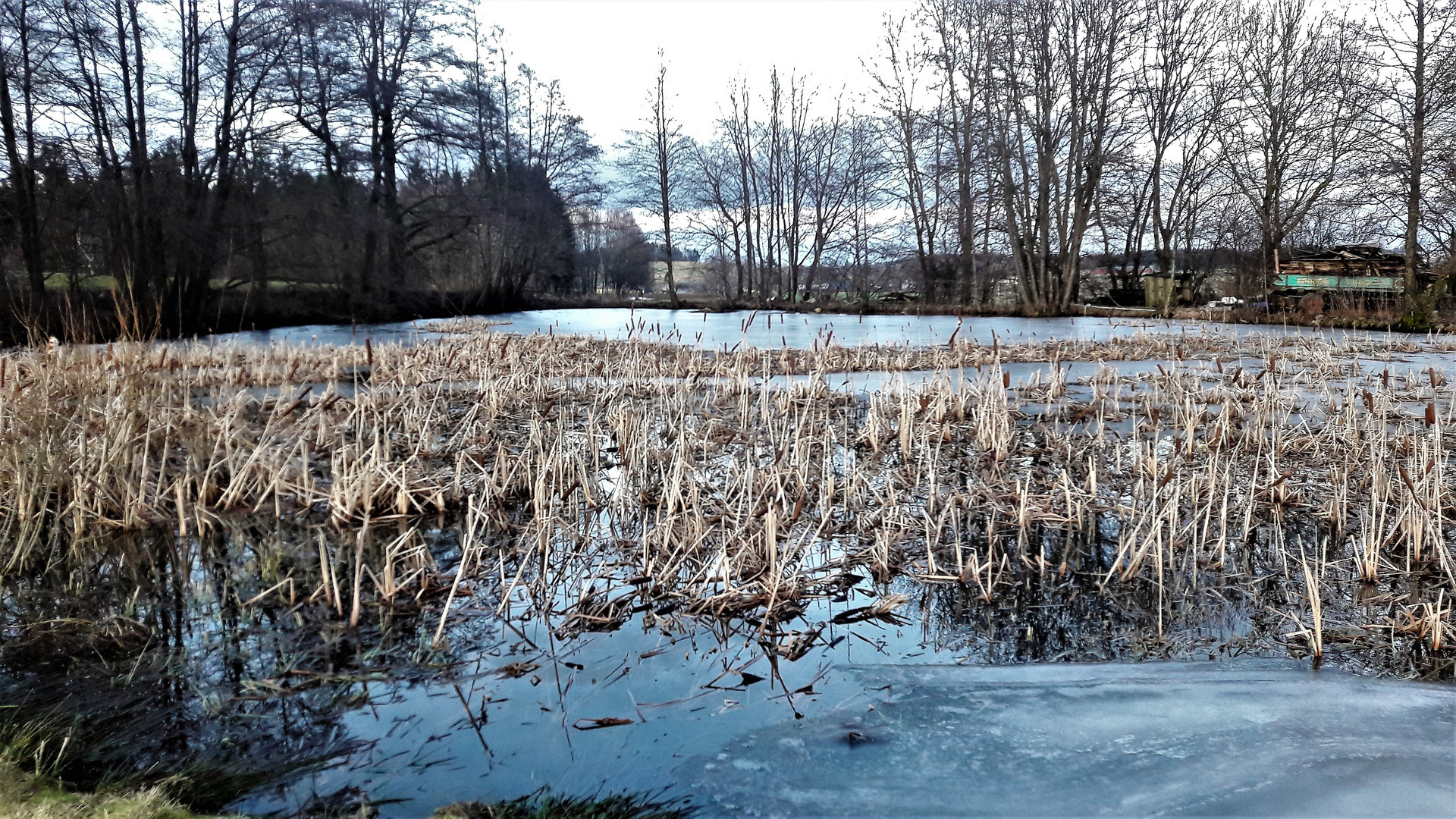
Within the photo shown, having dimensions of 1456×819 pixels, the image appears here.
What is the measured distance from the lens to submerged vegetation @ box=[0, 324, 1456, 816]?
238 cm

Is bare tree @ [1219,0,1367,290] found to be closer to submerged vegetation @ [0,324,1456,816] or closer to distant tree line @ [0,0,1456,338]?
distant tree line @ [0,0,1456,338]

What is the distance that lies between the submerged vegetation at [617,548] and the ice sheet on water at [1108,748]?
212 mm

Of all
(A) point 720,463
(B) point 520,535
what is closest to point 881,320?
(A) point 720,463

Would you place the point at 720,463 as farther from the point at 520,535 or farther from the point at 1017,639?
the point at 1017,639

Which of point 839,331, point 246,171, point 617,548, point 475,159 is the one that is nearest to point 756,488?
point 617,548

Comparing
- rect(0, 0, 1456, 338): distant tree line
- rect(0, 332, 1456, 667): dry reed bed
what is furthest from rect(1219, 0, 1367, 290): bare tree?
rect(0, 332, 1456, 667): dry reed bed

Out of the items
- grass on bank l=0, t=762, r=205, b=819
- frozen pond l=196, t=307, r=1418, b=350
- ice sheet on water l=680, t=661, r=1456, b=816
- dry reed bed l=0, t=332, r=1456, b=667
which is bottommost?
ice sheet on water l=680, t=661, r=1456, b=816

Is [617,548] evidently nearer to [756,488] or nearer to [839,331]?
[756,488]

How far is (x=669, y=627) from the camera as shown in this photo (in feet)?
8.84

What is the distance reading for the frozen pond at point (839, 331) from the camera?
12977 millimetres

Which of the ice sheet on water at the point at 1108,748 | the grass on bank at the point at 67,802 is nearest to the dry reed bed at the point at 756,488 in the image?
the ice sheet on water at the point at 1108,748

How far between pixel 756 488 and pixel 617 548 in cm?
86

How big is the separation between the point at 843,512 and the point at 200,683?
8.45ft

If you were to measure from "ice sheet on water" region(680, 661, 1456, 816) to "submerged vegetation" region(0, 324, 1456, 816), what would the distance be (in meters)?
0.21
